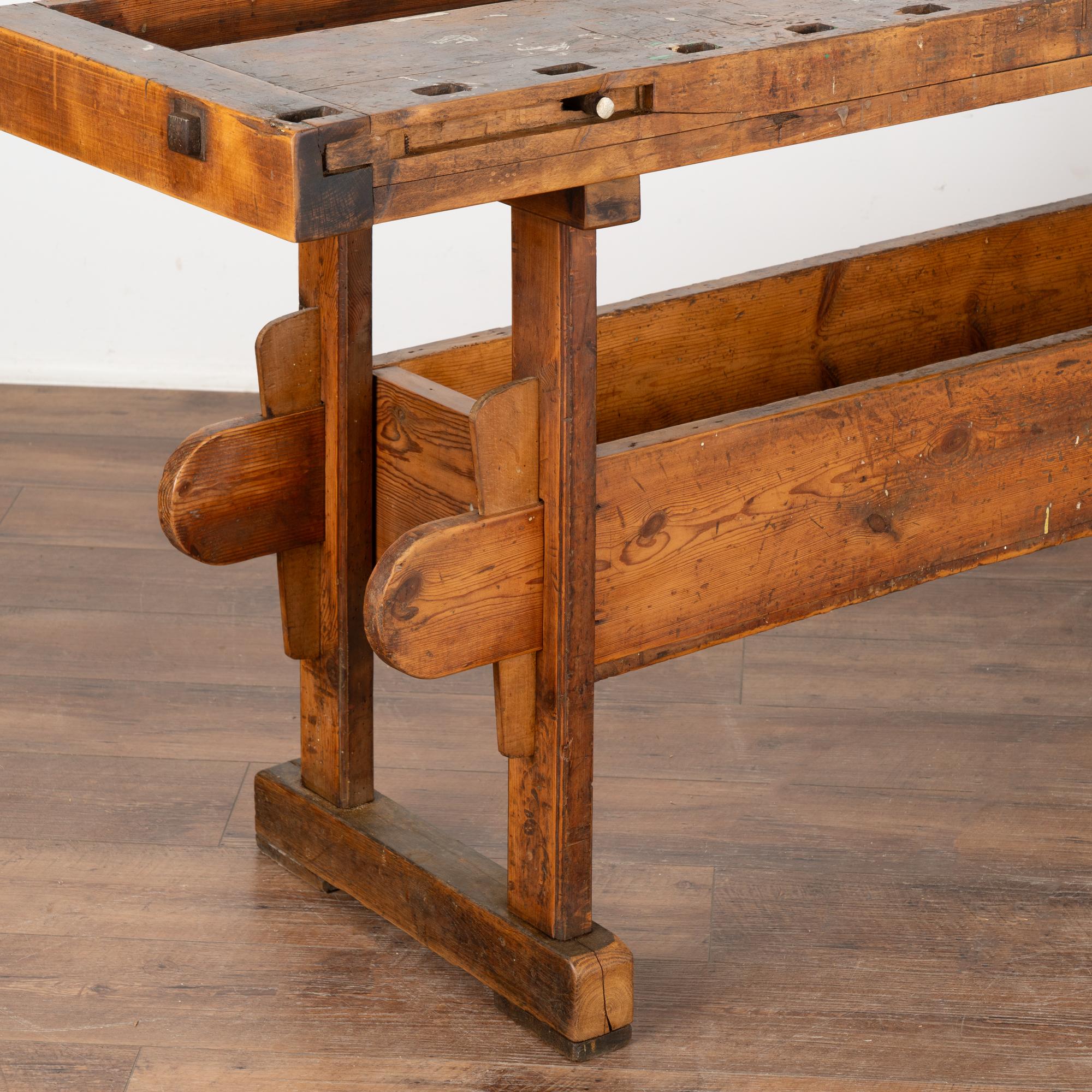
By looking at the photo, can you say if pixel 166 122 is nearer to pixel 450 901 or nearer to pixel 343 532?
pixel 343 532

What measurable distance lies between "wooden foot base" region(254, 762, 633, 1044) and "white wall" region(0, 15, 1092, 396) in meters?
1.72

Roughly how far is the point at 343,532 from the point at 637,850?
0.53 metres

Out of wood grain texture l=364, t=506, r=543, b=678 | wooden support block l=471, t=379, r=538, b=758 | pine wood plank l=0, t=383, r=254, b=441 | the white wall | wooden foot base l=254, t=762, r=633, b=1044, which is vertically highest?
wooden support block l=471, t=379, r=538, b=758

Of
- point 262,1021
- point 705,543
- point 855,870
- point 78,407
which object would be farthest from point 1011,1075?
point 78,407

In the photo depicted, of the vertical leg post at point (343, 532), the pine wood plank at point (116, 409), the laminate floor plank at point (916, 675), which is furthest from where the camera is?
the pine wood plank at point (116, 409)

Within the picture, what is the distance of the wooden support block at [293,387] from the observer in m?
1.93

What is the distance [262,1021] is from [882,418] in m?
0.85

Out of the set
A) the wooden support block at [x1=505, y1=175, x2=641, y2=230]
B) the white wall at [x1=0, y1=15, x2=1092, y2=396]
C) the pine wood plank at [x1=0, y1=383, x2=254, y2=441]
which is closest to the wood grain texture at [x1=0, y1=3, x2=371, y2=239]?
the wooden support block at [x1=505, y1=175, x2=641, y2=230]

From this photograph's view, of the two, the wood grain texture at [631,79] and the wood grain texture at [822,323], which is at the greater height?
the wood grain texture at [631,79]

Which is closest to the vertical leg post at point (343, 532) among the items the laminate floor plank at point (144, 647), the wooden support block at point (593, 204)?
the wooden support block at point (593, 204)

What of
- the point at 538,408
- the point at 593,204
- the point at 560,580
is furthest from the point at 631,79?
the point at 560,580

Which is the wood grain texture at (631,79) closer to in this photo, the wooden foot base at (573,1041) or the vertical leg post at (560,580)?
the vertical leg post at (560,580)

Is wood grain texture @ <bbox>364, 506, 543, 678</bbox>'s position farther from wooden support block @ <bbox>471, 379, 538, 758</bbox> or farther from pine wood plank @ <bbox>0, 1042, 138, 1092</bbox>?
pine wood plank @ <bbox>0, 1042, 138, 1092</bbox>

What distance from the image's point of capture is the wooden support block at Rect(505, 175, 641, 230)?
159cm
